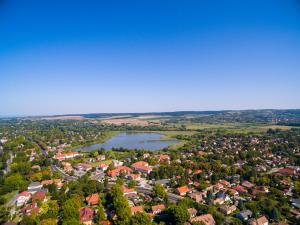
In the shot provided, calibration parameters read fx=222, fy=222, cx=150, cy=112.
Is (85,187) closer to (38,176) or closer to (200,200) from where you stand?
(38,176)

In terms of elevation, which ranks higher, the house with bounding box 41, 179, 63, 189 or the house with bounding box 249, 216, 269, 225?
the house with bounding box 41, 179, 63, 189

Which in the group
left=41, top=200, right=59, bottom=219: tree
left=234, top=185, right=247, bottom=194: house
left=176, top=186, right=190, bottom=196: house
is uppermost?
left=41, top=200, right=59, bottom=219: tree

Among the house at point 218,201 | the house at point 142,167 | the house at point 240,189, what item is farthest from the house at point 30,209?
the house at point 240,189

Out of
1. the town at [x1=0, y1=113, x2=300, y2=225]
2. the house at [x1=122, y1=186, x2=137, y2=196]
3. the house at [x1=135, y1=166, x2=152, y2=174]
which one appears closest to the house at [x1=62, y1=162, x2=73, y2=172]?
the town at [x1=0, y1=113, x2=300, y2=225]

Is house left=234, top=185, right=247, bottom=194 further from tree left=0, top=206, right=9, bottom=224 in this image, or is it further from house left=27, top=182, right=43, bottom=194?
tree left=0, top=206, right=9, bottom=224

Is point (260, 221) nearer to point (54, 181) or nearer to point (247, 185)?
point (247, 185)

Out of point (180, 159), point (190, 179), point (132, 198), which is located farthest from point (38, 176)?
point (180, 159)
